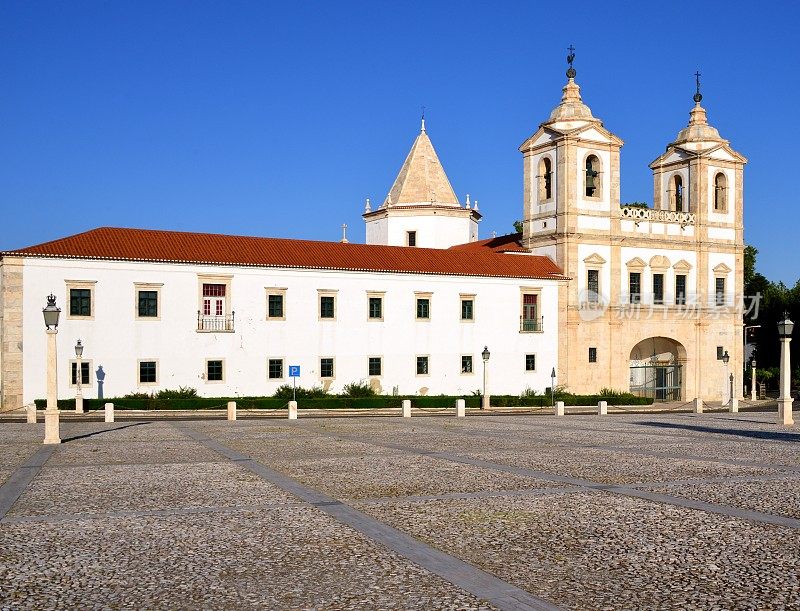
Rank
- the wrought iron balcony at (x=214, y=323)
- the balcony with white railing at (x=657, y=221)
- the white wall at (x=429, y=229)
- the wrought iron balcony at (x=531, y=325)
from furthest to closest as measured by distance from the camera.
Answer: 1. the white wall at (x=429, y=229)
2. the balcony with white railing at (x=657, y=221)
3. the wrought iron balcony at (x=531, y=325)
4. the wrought iron balcony at (x=214, y=323)

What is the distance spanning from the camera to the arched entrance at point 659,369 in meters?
56.3

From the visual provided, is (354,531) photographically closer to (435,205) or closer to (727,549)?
(727,549)

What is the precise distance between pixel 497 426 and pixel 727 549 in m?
19.4

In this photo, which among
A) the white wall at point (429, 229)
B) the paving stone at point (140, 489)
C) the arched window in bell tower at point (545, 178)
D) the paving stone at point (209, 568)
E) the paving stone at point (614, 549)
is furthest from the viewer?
the white wall at point (429, 229)

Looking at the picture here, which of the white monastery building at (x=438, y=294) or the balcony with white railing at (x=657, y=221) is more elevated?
the balcony with white railing at (x=657, y=221)

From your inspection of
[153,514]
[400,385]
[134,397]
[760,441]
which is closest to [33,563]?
[153,514]

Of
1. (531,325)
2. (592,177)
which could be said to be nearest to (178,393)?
(531,325)

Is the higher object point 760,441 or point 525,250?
point 525,250

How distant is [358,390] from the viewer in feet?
151

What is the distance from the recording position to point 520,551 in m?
10.1

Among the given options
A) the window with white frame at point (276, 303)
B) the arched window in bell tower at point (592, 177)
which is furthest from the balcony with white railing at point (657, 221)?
the window with white frame at point (276, 303)

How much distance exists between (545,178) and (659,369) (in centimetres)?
1411

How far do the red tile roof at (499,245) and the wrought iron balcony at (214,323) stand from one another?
63.7 ft

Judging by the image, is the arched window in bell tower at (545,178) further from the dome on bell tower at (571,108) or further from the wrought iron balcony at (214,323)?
the wrought iron balcony at (214,323)
